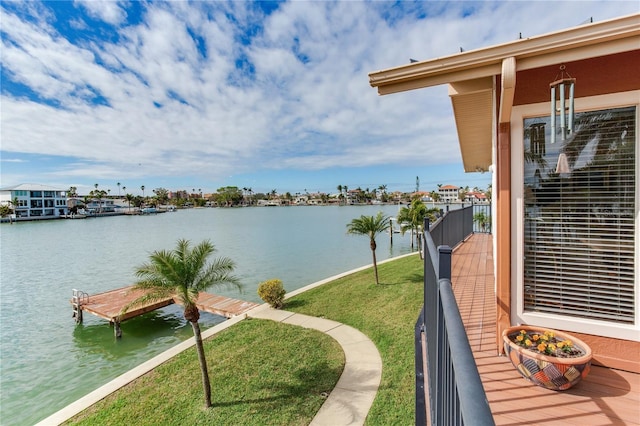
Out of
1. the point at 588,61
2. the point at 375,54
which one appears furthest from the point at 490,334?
the point at 375,54

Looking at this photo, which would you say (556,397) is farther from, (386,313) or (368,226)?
(368,226)

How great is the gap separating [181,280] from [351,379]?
477 cm

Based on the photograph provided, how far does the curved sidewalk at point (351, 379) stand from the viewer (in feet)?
18.9

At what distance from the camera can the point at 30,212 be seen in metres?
79.2

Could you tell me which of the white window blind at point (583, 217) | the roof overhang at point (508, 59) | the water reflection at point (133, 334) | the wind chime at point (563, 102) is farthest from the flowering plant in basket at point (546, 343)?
the water reflection at point (133, 334)

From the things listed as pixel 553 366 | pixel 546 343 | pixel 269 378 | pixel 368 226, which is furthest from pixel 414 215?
pixel 553 366

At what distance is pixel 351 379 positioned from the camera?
6891 millimetres

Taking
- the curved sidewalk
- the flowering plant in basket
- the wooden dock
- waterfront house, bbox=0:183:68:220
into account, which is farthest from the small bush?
waterfront house, bbox=0:183:68:220

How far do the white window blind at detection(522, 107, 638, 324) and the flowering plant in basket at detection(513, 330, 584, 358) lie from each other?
0.39 m

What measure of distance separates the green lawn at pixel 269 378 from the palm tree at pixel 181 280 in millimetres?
710

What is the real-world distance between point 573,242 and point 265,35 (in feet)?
49.1

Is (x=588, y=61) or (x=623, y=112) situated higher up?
(x=588, y=61)

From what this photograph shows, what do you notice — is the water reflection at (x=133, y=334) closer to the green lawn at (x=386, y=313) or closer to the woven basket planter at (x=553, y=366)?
the green lawn at (x=386, y=313)

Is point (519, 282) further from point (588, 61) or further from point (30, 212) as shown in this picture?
point (30, 212)
